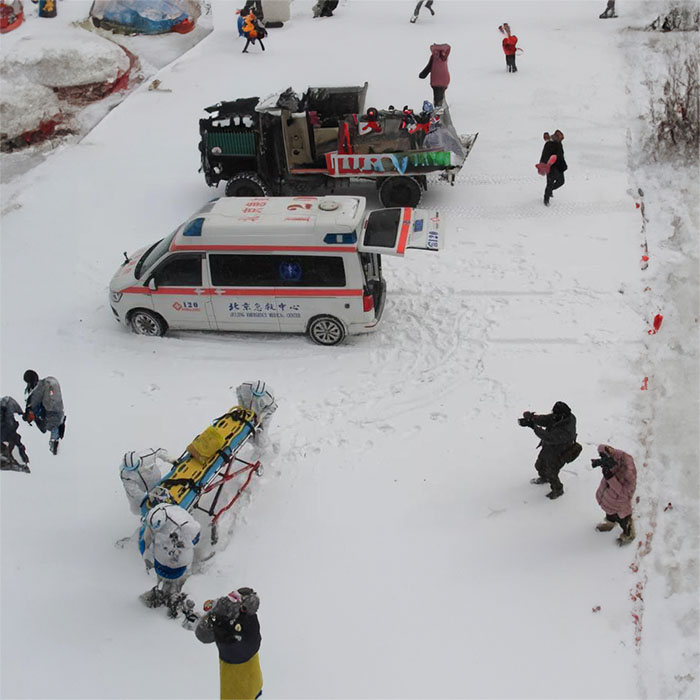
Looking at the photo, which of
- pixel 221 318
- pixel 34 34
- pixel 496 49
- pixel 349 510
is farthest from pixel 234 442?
pixel 34 34

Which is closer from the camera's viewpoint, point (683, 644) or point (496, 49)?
point (683, 644)

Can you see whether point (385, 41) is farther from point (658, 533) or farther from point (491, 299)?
point (658, 533)

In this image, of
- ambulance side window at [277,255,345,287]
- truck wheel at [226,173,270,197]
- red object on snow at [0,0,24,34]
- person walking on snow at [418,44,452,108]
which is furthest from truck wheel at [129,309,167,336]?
red object on snow at [0,0,24,34]

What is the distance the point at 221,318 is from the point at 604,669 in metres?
6.68

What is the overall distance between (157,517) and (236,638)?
1448 mm

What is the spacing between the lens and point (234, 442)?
8227 mm

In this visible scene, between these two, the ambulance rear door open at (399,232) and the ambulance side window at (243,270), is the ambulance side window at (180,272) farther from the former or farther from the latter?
the ambulance rear door open at (399,232)

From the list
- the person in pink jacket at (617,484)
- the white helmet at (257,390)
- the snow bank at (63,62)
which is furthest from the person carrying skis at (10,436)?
the snow bank at (63,62)

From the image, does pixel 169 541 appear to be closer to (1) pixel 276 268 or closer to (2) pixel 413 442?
(2) pixel 413 442

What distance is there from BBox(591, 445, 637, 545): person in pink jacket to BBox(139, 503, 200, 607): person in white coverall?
365 cm

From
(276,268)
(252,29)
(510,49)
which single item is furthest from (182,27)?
(276,268)

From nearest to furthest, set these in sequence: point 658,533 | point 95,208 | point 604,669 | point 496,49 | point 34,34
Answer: point 604,669 < point 658,533 < point 95,208 < point 496,49 < point 34,34

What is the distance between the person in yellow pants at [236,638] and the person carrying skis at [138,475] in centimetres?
191

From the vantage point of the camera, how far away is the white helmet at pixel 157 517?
22.0ft
